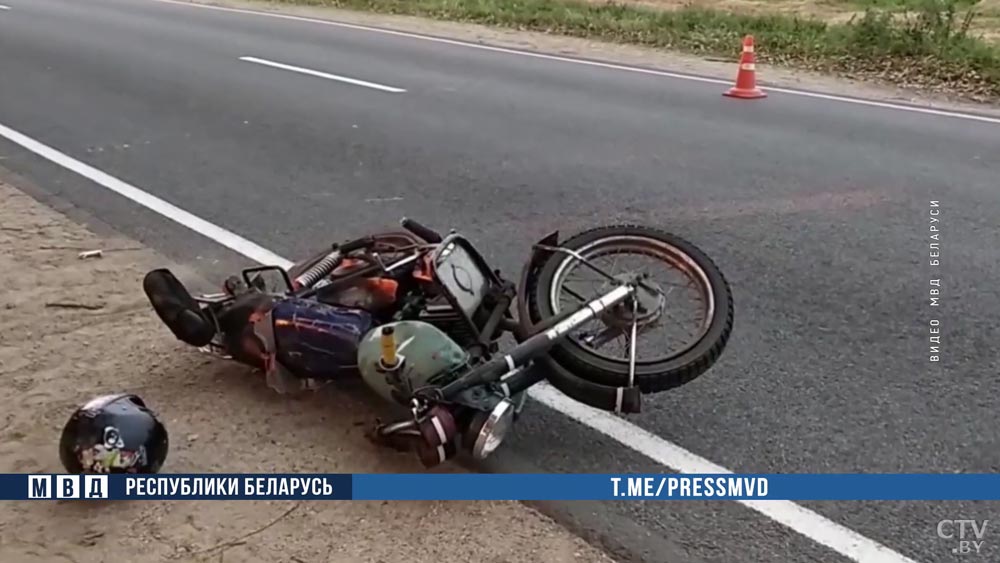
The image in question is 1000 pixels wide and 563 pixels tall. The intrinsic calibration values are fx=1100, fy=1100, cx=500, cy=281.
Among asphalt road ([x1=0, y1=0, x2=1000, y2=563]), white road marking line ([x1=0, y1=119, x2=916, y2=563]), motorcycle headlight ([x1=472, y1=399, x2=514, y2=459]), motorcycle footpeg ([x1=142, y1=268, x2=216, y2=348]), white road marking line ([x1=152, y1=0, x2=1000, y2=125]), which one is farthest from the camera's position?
white road marking line ([x1=152, y1=0, x2=1000, y2=125])

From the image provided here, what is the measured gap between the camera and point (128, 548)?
3312 millimetres

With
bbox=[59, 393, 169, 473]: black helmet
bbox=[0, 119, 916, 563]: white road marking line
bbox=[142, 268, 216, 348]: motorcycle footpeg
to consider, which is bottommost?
bbox=[0, 119, 916, 563]: white road marking line

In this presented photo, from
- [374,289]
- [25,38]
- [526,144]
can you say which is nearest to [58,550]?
[374,289]

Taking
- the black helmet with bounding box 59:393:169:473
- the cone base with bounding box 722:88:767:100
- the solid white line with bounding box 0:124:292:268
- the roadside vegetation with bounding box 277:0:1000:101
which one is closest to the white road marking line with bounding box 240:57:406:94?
the cone base with bounding box 722:88:767:100

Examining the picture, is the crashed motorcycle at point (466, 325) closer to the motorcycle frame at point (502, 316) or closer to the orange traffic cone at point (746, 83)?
the motorcycle frame at point (502, 316)

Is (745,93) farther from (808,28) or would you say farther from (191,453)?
(191,453)

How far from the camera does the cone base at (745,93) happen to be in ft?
37.3

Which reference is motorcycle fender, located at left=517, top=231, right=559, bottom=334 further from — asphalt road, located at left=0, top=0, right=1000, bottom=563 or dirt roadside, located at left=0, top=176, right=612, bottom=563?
dirt roadside, located at left=0, top=176, right=612, bottom=563

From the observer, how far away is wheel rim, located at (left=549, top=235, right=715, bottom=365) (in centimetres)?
389

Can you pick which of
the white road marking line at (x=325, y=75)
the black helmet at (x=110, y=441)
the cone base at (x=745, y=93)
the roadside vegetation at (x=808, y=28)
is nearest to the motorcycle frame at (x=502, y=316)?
the black helmet at (x=110, y=441)

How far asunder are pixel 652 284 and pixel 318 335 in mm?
1222

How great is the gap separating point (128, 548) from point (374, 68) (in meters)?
10.5

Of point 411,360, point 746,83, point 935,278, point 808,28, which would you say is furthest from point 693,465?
point 808,28

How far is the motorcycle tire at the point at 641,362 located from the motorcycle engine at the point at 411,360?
35cm
